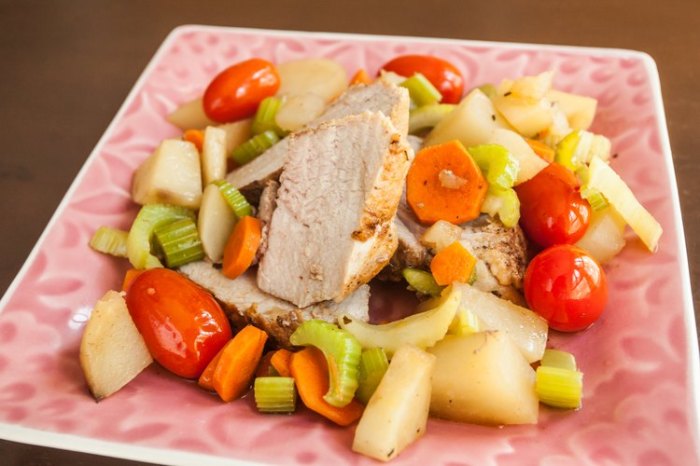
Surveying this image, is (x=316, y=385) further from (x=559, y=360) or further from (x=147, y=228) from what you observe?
(x=147, y=228)

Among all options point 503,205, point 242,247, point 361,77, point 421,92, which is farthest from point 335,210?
point 361,77

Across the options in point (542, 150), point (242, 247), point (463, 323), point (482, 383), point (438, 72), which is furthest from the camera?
point (438, 72)

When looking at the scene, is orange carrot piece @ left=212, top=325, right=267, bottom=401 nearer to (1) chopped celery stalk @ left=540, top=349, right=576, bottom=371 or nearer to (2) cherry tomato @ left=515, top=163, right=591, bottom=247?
(1) chopped celery stalk @ left=540, top=349, right=576, bottom=371

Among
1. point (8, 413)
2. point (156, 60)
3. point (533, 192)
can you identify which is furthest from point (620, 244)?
point (156, 60)

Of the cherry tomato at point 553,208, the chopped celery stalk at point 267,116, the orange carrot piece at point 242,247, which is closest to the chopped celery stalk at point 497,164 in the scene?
the cherry tomato at point 553,208

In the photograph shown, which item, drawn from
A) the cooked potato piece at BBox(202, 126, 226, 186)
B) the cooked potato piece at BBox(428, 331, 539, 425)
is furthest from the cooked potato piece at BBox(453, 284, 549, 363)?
the cooked potato piece at BBox(202, 126, 226, 186)
